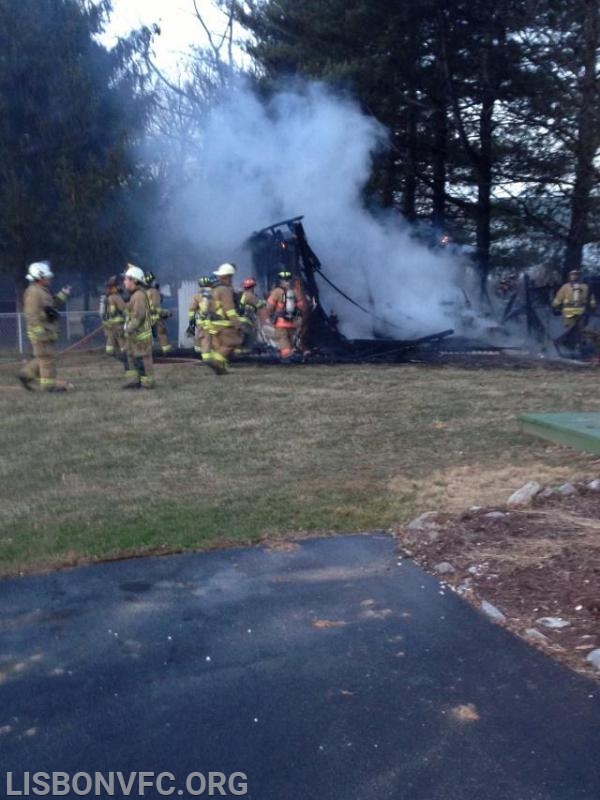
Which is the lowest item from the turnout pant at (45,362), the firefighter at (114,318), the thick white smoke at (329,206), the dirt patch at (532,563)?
the dirt patch at (532,563)

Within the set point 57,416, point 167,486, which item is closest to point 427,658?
point 167,486

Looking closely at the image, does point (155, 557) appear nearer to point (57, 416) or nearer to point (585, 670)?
point (585, 670)

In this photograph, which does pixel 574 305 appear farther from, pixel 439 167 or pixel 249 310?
pixel 439 167

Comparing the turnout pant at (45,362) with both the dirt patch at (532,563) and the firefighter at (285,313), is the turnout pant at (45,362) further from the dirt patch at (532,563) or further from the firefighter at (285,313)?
the dirt patch at (532,563)

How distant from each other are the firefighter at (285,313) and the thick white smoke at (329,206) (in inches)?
56.2

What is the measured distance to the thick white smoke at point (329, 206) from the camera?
17438 mm

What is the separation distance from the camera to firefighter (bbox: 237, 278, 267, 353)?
16031mm

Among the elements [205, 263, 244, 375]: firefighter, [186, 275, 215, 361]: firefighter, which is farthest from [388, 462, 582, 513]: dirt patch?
[186, 275, 215, 361]: firefighter

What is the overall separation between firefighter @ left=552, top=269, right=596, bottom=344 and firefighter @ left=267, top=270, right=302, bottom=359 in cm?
497

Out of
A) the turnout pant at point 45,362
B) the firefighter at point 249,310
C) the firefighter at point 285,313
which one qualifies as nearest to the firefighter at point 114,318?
A: the firefighter at point 249,310

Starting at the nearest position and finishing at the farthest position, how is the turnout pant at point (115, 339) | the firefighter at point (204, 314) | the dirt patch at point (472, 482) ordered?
the dirt patch at point (472, 482), the firefighter at point (204, 314), the turnout pant at point (115, 339)

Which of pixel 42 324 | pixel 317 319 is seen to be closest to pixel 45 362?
pixel 42 324

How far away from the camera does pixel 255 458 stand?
29.3 ft

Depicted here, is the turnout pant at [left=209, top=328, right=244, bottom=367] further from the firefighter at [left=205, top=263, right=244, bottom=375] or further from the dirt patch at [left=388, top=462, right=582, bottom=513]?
the dirt patch at [left=388, top=462, right=582, bottom=513]
